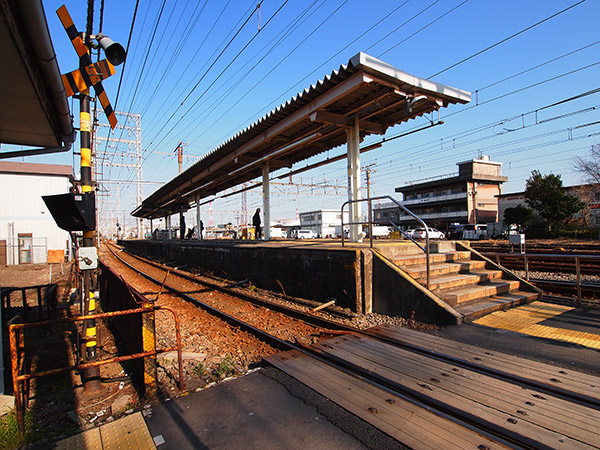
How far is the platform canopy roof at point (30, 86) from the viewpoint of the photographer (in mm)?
2877

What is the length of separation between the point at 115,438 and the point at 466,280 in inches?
258

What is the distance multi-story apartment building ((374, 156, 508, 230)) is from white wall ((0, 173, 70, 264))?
48510mm

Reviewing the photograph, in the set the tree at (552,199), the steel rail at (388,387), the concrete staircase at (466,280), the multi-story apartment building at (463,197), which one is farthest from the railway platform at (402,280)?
the multi-story apartment building at (463,197)

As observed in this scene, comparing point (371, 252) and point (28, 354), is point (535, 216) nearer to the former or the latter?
point (371, 252)

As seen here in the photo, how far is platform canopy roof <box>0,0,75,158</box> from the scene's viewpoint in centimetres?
288

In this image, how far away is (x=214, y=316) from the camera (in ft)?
24.8

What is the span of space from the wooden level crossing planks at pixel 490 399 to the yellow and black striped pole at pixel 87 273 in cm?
290

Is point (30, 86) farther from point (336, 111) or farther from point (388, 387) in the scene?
point (336, 111)

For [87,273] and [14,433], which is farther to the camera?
[87,273]

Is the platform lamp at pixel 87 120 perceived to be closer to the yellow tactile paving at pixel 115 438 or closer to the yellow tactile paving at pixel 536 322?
the yellow tactile paving at pixel 115 438

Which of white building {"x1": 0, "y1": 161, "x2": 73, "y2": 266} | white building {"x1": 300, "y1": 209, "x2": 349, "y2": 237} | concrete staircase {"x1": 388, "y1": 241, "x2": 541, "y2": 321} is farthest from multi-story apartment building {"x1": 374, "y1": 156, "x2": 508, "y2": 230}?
concrete staircase {"x1": 388, "y1": 241, "x2": 541, "y2": 321}

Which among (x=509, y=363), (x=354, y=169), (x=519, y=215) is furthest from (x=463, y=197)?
(x=509, y=363)

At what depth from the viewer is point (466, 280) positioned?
6.98 metres

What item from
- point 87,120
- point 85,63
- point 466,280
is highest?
point 85,63
